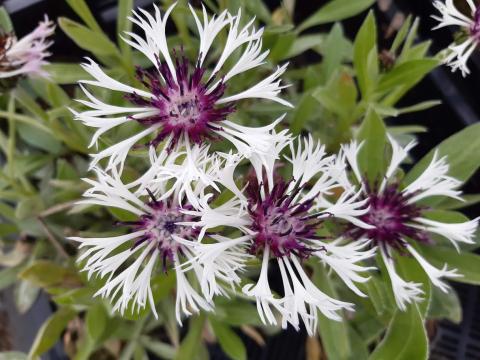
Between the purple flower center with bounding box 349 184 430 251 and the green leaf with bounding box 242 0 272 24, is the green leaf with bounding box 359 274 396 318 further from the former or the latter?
the green leaf with bounding box 242 0 272 24

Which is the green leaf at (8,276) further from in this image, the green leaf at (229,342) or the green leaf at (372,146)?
the green leaf at (372,146)

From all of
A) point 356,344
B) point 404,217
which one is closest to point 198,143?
point 404,217

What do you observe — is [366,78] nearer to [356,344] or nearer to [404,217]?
[404,217]

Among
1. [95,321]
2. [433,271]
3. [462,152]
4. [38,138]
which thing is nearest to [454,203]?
[462,152]

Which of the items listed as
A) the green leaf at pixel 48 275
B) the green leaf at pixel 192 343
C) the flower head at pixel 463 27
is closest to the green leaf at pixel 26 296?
the green leaf at pixel 48 275

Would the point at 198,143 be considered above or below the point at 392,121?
below

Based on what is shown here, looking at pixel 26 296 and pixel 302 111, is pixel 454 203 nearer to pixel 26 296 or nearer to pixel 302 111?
pixel 302 111
